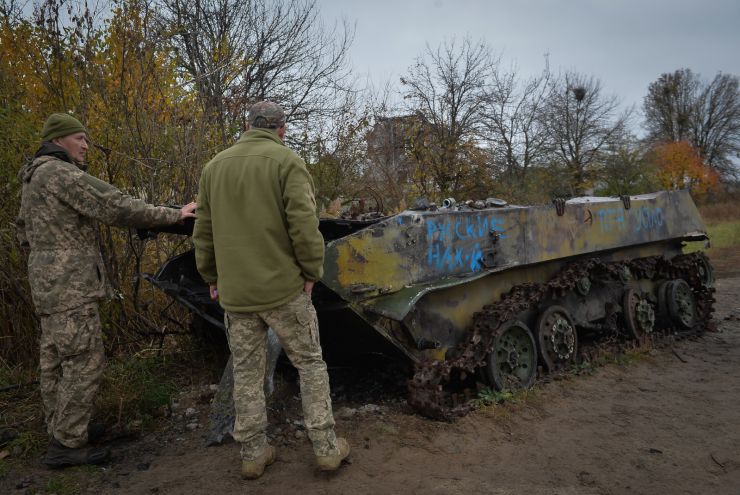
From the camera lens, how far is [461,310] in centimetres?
496

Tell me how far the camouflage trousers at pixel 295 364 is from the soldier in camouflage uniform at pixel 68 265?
95cm

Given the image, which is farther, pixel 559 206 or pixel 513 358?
pixel 559 206

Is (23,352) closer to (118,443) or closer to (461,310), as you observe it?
(118,443)

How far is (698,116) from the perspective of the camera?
131ft

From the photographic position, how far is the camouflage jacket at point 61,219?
12.0 ft

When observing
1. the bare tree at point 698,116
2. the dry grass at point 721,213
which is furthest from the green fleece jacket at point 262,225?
the bare tree at point 698,116

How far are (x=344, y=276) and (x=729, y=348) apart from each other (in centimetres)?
505

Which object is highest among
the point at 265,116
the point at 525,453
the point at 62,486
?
the point at 265,116

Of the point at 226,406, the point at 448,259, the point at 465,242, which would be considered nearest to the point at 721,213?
the point at 465,242

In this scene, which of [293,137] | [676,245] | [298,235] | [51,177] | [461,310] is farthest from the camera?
[293,137]

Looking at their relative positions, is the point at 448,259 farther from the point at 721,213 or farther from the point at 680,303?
the point at 721,213

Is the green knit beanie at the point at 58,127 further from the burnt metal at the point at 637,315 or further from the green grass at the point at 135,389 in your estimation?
the burnt metal at the point at 637,315

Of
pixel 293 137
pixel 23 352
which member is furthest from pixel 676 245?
pixel 293 137

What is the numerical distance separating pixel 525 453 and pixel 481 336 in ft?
3.39
